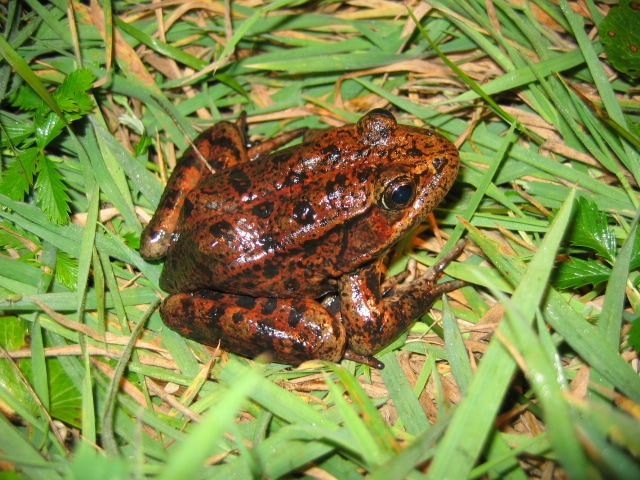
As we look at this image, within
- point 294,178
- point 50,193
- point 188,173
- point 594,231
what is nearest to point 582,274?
point 594,231

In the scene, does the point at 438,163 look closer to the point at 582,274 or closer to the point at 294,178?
the point at 294,178

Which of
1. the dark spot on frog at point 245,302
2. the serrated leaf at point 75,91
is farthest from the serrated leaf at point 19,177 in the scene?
the dark spot on frog at point 245,302

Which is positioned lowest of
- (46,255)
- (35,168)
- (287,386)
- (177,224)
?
(287,386)

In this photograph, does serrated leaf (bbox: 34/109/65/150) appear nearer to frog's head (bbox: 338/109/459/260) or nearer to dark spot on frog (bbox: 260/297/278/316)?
dark spot on frog (bbox: 260/297/278/316)

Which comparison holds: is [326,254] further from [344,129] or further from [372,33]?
[372,33]

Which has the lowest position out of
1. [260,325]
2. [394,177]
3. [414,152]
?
[260,325]

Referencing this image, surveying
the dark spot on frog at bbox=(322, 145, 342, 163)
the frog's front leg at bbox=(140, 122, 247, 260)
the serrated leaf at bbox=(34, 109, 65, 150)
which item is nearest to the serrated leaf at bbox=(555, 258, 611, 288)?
the dark spot on frog at bbox=(322, 145, 342, 163)

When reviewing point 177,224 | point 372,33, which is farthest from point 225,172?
point 372,33
